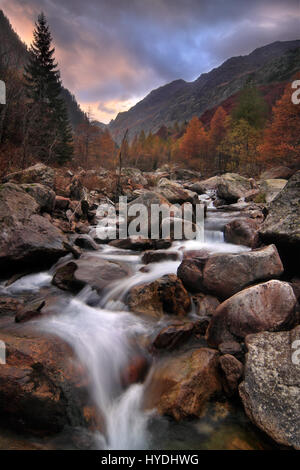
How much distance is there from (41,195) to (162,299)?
6.40 metres

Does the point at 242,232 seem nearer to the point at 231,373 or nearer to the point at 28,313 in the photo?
the point at 231,373

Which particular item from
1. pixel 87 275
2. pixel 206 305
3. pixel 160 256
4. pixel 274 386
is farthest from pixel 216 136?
pixel 274 386

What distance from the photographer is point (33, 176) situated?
33.7ft

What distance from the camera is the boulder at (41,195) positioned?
27.5ft

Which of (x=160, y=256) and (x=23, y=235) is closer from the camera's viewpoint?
(x=23, y=235)

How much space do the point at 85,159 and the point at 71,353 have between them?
84.4ft

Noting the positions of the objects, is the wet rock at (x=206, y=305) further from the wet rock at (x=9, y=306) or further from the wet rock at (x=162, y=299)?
the wet rock at (x=9, y=306)

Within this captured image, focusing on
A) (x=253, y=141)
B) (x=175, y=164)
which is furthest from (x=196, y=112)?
(x=253, y=141)

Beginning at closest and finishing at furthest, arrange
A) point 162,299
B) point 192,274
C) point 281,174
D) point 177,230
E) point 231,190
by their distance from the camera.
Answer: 1. point 162,299
2. point 192,274
3. point 177,230
4. point 231,190
5. point 281,174

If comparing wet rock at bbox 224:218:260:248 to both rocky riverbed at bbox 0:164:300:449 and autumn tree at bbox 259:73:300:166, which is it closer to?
rocky riverbed at bbox 0:164:300:449

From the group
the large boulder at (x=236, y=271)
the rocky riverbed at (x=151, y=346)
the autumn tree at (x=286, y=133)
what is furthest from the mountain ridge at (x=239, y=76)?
the large boulder at (x=236, y=271)

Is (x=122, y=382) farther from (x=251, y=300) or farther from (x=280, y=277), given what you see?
(x=280, y=277)

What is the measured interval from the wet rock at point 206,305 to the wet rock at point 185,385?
1008 mm

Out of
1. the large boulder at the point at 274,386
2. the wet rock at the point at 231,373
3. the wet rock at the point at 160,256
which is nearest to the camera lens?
the large boulder at the point at 274,386
